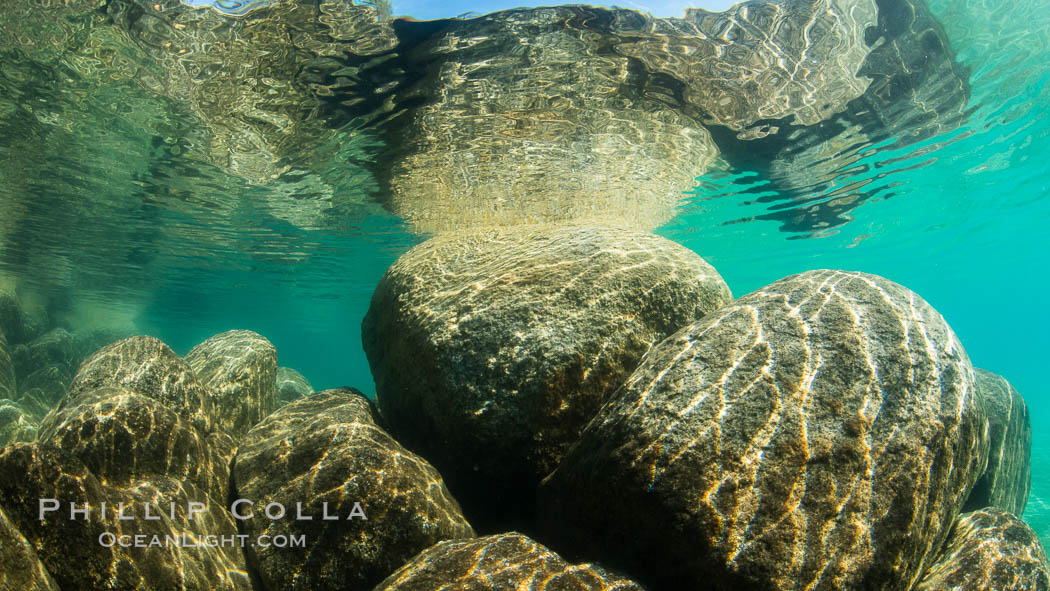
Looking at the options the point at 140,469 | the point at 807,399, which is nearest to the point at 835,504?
the point at 807,399

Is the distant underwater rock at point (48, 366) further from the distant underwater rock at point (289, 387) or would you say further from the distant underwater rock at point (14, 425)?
the distant underwater rock at point (289, 387)

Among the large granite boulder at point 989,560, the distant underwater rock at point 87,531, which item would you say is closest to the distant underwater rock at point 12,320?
the distant underwater rock at point 87,531

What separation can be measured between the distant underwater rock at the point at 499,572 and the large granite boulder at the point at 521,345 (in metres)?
1.31

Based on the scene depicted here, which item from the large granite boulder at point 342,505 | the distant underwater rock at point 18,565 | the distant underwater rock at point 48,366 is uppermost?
the distant underwater rock at point 18,565

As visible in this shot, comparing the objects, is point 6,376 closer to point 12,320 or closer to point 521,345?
point 12,320

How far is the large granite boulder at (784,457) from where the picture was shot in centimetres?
301

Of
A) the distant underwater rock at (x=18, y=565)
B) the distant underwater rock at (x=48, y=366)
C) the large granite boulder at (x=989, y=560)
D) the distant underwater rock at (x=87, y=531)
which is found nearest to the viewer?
the distant underwater rock at (x=18, y=565)

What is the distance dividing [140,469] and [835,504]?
5.43 m

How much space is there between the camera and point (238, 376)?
736 centimetres

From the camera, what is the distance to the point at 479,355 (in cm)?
477

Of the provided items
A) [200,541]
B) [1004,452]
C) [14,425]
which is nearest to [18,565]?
[200,541]

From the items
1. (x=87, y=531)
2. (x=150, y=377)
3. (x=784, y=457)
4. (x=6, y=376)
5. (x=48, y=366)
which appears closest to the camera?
(x=87, y=531)

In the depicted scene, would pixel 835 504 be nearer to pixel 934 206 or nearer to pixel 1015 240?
pixel 934 206

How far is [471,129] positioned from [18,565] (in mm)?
9434
